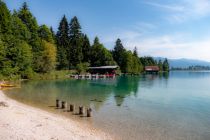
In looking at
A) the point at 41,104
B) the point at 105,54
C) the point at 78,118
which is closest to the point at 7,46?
the point at 41,104

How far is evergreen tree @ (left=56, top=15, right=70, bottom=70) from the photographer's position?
283ft

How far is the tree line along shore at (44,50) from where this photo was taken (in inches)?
1976

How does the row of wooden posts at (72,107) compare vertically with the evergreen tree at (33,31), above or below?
below

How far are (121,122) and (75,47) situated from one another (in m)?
77.9

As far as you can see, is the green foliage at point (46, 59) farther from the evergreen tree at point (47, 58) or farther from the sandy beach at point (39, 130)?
the sandy beach at point (39, 130)

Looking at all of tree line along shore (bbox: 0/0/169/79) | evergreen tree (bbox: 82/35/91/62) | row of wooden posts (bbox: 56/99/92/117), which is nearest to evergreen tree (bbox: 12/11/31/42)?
tree line along shore (bbox: 0/0/169/79)

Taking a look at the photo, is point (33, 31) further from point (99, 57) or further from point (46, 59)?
point (99, 57)

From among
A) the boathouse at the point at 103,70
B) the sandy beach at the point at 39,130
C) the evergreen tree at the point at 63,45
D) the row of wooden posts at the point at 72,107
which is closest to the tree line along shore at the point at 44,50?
the evergreen tree at the point at 63,45

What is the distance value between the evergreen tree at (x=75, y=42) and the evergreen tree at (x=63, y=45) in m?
1.78

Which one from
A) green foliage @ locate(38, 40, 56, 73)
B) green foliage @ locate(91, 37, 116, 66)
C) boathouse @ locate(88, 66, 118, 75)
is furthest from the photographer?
green foliage @ locate(91, 37, 116, 66)

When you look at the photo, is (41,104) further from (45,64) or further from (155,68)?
(155,68)

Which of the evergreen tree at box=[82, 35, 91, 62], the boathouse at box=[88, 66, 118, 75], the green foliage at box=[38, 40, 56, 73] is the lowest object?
the boathouse at box=[88, 66, 118, 75]

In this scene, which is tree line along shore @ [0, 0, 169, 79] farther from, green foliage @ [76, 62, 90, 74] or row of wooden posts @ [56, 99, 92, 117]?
row of wooden posts @ [56, 99, 92, 117]

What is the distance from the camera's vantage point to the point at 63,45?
95.5m
